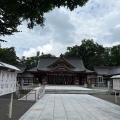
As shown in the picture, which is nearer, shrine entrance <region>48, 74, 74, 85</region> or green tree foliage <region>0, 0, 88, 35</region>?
green tree foliage <region>0, 0, 88, 35</region>

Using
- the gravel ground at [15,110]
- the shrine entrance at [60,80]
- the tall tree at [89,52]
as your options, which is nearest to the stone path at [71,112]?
the gravel ground at [15,110]

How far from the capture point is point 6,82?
719 cm

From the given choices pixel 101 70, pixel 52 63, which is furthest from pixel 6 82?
pixel 101 70

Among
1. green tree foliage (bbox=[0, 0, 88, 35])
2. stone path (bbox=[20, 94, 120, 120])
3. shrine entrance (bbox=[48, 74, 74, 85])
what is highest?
green tree foliage (bbox=[0, 0, 88, 35])

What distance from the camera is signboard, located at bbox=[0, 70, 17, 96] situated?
6.68 meters

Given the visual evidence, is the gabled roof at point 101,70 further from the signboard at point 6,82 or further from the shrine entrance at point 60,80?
the signboard at point 6,82

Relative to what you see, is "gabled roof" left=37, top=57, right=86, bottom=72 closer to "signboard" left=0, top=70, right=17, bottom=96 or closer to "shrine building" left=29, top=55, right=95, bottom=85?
"shrine building" left=29, top=55, right=95, bottom=85

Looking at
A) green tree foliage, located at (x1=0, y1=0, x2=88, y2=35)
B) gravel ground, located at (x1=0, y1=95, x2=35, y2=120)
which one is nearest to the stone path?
gravel ground, located at (x1=0, y1=95, x2=35, y2=120)

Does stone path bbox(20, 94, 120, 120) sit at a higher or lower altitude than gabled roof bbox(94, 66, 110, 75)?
lower

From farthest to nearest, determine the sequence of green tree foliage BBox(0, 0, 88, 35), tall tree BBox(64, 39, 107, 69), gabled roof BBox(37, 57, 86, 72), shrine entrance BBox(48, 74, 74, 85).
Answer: tall tree BBox(64, 39, 107, 69), gabled roof BBox(37, 57, 86, 72), shrine entrance BBox(48, 74, 74, 85), green tree foliage BBox(0, 0, 88, 35)

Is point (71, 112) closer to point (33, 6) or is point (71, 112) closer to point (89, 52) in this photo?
point (33, 6)

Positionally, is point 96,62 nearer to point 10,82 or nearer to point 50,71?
point 50,71

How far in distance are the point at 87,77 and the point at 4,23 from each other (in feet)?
137

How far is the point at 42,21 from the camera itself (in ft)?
17.1
